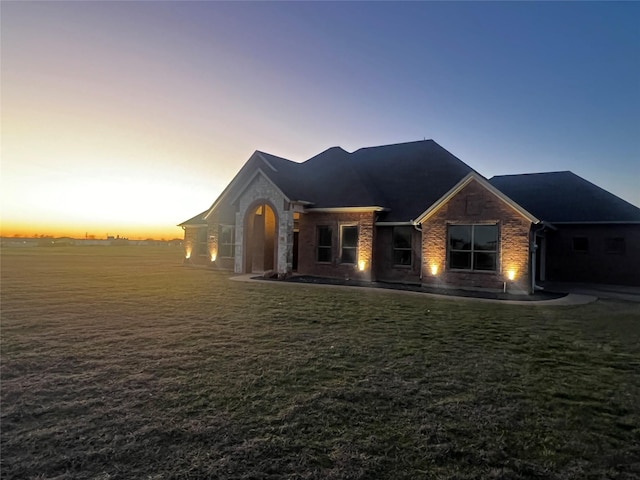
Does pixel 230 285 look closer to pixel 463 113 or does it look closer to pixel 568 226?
pixel 463 113

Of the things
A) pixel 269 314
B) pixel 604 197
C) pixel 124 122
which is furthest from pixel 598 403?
pixel 604 197

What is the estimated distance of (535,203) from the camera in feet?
72.7

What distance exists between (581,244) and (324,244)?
14407mm

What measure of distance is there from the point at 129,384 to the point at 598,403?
602 centimetres

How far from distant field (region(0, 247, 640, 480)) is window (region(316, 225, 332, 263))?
10.5 meters

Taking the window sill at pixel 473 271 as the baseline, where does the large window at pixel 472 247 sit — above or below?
above

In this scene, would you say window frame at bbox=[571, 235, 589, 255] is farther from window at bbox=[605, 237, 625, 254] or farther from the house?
window at bbox=[605, 237, 625, 254]

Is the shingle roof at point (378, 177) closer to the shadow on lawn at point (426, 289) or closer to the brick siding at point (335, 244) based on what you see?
the brick siding at point (335, 244)

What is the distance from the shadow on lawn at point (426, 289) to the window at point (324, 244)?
1161 millimetres

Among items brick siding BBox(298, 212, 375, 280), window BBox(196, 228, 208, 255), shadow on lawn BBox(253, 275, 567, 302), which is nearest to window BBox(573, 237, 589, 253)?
shadow on lawn BBox(253, 275, 567, 302)

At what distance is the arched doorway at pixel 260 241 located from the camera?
22.0 metres

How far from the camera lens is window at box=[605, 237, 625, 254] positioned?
18.9 metres

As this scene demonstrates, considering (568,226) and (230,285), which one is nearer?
(230,285)

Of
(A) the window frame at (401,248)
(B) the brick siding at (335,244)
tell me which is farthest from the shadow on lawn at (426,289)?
(A) the window frame at (401,248)
